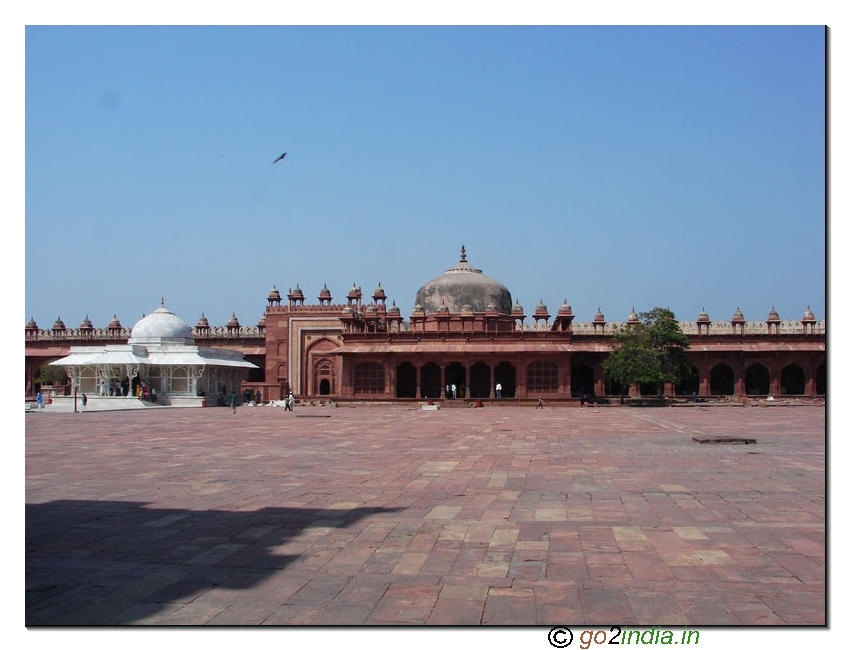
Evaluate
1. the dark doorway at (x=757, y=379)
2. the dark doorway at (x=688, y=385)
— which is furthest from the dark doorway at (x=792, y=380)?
the dark doorway at (x=688, y=385)

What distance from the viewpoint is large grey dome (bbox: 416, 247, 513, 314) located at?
43.8 meters

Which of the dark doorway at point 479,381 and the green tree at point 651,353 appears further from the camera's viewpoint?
the dark doorway at point 479,381

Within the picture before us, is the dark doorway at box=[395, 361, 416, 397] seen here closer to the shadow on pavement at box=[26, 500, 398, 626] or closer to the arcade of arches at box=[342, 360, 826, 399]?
the arcade of arches at box=[342, 360, 826, 399]

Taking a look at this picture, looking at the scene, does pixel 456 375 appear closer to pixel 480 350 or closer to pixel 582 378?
pixel 480 350

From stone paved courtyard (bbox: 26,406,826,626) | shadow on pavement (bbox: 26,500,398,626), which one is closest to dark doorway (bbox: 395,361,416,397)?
stone paved courtyard (bbox: 26,406,826,626)

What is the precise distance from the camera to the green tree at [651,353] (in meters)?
32.7

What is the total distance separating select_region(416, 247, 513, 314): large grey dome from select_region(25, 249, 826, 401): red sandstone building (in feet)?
0.21

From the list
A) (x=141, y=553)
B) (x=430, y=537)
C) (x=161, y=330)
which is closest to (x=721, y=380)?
(x=161, y=330)

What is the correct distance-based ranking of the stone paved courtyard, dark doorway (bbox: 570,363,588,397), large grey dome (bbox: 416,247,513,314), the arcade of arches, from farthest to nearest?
1. large grey dome (bbox: 416,247,513,314)
2. dark doorway (bbox: 570,363,588,397)
3. the arcade of arches
4. the stone paved courtyard

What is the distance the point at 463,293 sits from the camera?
144 ft

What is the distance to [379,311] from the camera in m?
43.0

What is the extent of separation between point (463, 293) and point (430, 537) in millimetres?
37698

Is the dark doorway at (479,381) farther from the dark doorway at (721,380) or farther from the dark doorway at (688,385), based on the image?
the dark doorway at (721,380)

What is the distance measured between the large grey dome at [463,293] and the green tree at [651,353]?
9.72m
